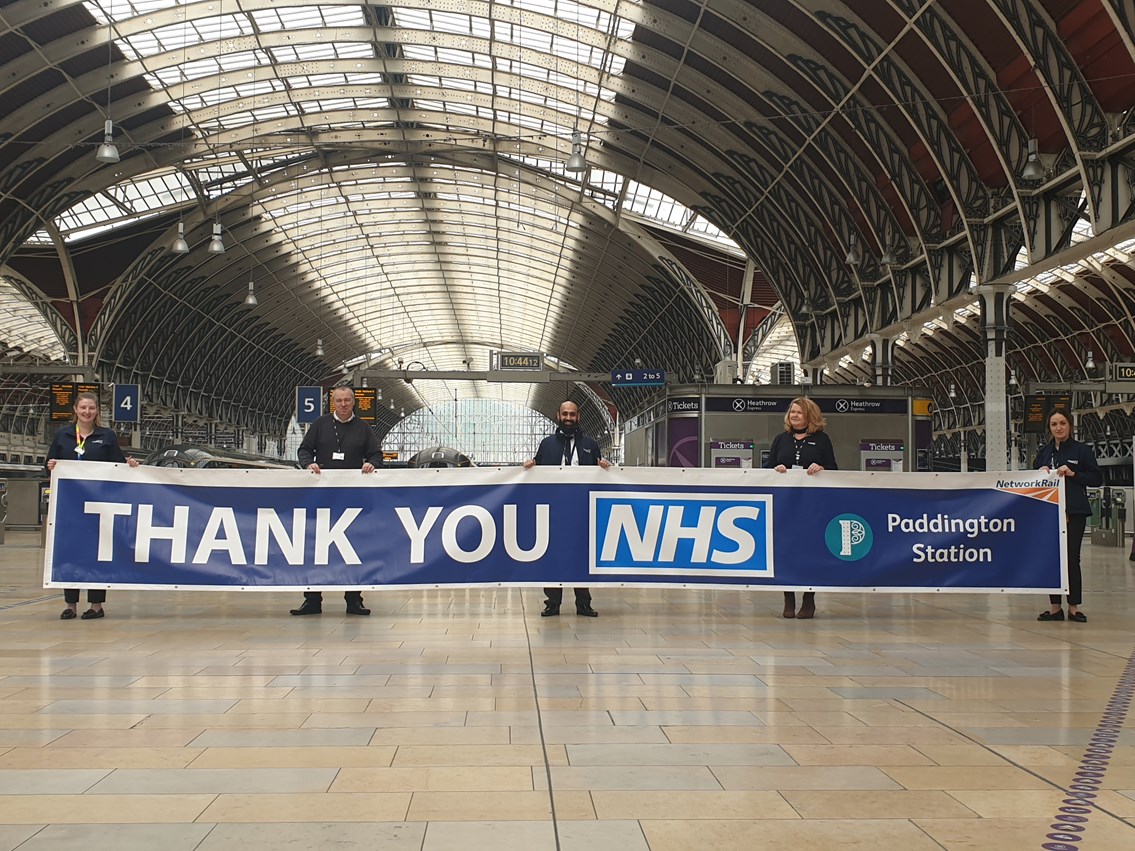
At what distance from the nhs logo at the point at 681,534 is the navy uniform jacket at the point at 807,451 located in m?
0.61

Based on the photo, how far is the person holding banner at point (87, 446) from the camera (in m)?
10.6

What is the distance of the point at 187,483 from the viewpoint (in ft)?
35.4

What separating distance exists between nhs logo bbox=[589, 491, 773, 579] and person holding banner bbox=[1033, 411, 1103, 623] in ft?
9.38

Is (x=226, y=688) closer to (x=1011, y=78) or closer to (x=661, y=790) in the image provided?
(x=661, y=790)

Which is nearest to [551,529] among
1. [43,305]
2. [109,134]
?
[109,134]

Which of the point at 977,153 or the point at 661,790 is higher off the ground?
the point at 977,153

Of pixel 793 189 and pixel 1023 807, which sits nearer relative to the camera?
pixel 1023 807

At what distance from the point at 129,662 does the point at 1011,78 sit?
2175 centimetres

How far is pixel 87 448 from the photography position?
35.9 feet

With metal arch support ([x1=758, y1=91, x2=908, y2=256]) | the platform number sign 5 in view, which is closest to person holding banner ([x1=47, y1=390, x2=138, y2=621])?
metal arch support ([x1=758, y1=91, x2=908, y2=256])

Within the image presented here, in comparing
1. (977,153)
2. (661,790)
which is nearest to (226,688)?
(661,790)

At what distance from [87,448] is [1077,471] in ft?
31.8

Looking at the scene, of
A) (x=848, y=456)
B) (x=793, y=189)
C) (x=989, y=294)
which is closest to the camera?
(x=989, y=294)

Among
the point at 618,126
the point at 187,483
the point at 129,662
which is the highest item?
the point at 618,126
